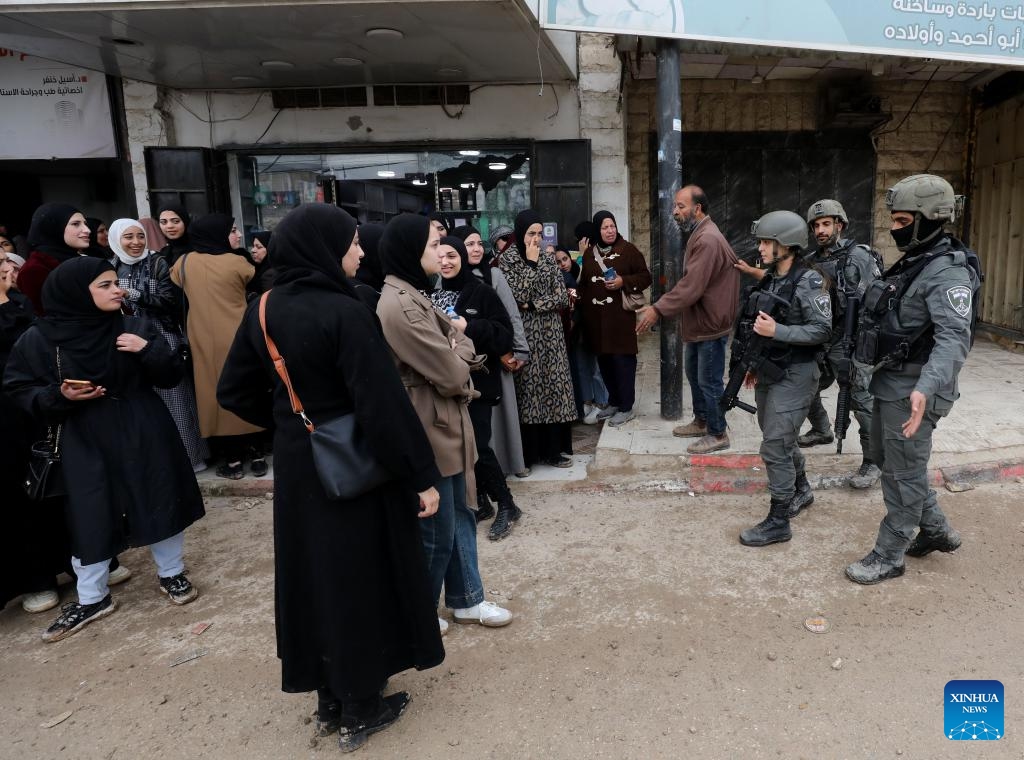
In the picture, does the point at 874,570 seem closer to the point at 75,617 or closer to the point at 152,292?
the point at 75,617

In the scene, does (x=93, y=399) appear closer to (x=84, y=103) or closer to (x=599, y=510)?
(x=599, y=510)

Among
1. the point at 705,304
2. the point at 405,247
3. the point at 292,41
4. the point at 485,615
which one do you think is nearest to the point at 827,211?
the point at 705,304

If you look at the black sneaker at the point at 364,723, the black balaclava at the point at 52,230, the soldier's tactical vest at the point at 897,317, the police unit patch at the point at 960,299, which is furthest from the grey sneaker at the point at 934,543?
the black balaclava at the point at 52,230

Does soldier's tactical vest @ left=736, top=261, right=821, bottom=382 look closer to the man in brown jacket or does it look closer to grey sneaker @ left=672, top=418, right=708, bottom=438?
the man in brown jacket

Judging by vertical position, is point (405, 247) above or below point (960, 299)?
above

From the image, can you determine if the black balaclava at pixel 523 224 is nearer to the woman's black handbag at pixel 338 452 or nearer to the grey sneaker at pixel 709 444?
the grey sneaker at pixel 709 444

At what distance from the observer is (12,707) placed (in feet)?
9.34

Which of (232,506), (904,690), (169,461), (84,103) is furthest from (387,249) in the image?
(84,103)

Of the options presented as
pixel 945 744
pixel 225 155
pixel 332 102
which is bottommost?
pixel 945 744

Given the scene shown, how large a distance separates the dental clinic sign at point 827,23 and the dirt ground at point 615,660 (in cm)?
347

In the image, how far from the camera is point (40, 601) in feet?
11.8

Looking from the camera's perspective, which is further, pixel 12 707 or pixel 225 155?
pixel 225 155

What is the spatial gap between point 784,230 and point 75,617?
4063mm

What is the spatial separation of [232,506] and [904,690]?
4.20 metres
